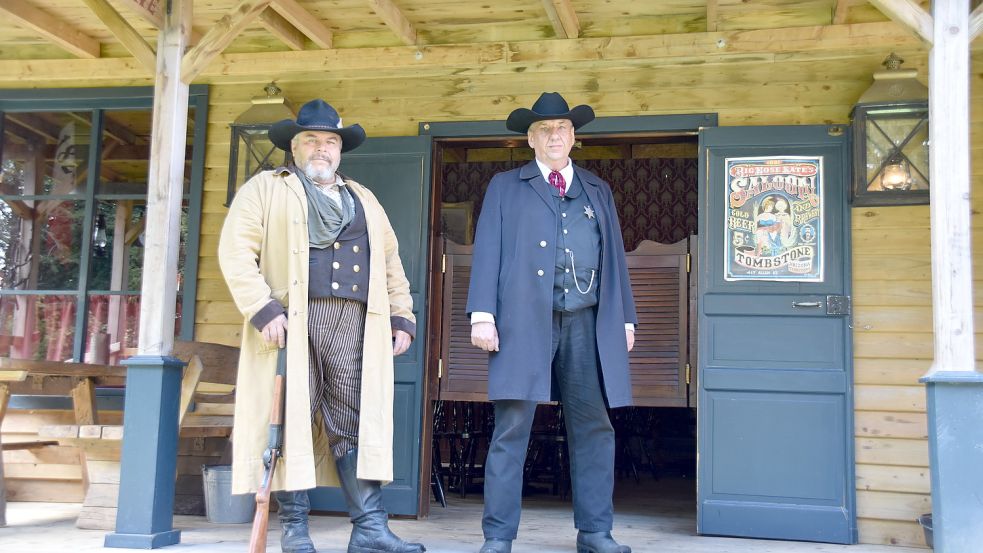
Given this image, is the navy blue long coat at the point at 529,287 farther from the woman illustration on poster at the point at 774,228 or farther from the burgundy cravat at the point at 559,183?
the woman illustration on poster at the point at 774,228

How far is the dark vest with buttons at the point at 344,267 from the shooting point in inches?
145

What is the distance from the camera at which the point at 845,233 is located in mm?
4688

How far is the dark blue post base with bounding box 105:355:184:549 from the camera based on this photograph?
391 cm

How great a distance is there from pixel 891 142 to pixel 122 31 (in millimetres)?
3485

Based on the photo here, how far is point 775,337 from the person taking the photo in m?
4.69

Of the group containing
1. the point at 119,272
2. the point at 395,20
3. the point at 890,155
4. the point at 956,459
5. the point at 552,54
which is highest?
the point at 395,20

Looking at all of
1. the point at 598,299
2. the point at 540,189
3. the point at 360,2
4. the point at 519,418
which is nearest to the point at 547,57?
the point at 360,2

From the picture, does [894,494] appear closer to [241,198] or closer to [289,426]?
[289,426]

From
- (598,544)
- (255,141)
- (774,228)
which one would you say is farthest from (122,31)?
(774,228)

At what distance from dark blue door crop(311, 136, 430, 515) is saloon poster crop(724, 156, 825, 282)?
1.56m

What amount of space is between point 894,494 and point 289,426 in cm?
282

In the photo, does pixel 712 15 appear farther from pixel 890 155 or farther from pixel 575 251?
pixel 575 251

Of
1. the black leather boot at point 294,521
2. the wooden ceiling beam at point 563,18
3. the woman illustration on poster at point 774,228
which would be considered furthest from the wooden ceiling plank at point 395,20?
the black leather boot at point 294,521

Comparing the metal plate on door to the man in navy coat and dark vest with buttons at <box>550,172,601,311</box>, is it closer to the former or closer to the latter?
the man in navy coat
